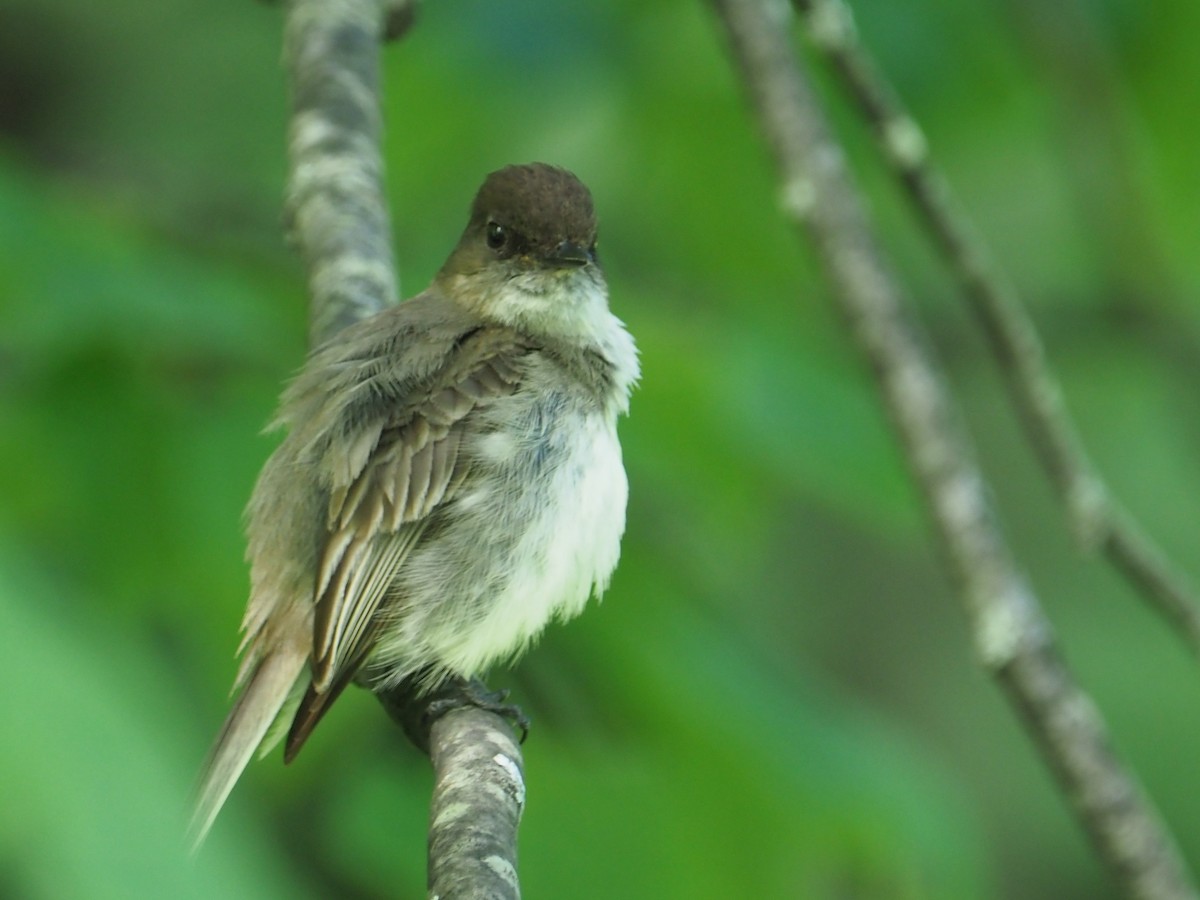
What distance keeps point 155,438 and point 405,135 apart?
149cm

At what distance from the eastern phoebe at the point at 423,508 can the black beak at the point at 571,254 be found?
28cm

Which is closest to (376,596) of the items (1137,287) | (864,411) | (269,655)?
(269,655)

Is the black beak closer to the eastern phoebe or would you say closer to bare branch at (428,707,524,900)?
the eastern phoebe

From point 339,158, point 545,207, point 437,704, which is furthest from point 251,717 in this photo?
point 545,207

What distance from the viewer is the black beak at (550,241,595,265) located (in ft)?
11.3

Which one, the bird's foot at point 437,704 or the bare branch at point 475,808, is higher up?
the bird's foot at point 437,704

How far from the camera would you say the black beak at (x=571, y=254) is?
11.3 feet

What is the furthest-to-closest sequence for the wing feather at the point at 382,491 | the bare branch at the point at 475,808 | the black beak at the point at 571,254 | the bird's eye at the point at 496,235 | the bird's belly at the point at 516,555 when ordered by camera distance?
the bird's eye at the point at 496,235 < the black beak at the point at 571,254 < the bird's belly at the point at 516,555 < the wing feather at the point at 382,491 < the bare branch at the point at 475,808

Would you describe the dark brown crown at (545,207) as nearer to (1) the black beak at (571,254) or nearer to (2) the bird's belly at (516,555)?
(1) the black beak at (571,254)

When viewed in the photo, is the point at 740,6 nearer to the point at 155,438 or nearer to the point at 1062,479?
the point at 1062,479

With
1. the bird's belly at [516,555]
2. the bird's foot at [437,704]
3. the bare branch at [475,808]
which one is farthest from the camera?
the bird's belly at [516,555]

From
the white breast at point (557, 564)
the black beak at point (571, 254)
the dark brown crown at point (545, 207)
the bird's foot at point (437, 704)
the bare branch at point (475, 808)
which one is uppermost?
the dark brown crown at point (545, 207)

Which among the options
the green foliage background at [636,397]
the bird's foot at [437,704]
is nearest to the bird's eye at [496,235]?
the green foliage background at [636,397]

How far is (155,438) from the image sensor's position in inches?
117
